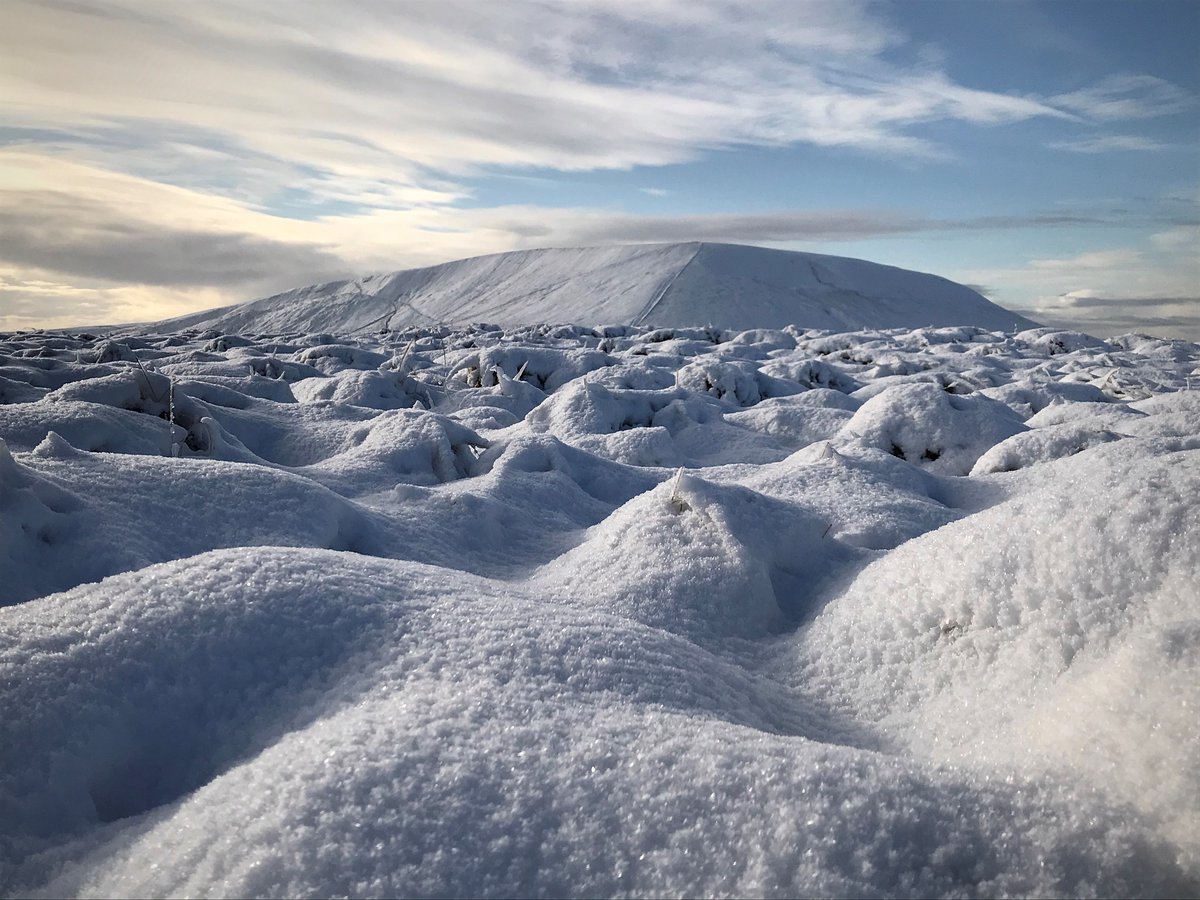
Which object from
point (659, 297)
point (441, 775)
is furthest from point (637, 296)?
point (441, 775)

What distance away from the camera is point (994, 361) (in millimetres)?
15328

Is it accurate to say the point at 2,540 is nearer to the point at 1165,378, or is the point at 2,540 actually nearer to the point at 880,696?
the point at 880,696

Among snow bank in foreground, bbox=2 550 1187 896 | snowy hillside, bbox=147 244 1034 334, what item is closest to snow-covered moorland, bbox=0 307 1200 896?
snow bank in foreground, bbox=2 550 1187 896

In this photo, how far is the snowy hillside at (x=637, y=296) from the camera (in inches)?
2064

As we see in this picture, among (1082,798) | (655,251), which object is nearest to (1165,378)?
(1082,798)

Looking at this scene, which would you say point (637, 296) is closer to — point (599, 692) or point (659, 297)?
point (659, 297)

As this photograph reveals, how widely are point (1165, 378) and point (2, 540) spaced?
16351mm

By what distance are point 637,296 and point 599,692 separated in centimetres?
5436

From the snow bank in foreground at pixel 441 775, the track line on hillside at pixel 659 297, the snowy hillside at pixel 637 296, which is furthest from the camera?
the snowy hillside at pixel 637 296

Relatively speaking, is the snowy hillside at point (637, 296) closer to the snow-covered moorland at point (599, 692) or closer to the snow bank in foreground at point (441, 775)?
the snow-covered moorland at point (599, 692)

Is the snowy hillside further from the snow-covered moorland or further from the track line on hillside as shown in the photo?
the snow-covered moorland

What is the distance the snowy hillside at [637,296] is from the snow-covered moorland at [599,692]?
1891 inches

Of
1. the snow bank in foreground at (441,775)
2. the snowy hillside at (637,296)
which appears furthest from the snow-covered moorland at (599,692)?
the snowy hillside at (637,296)

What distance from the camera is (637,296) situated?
5462cm
